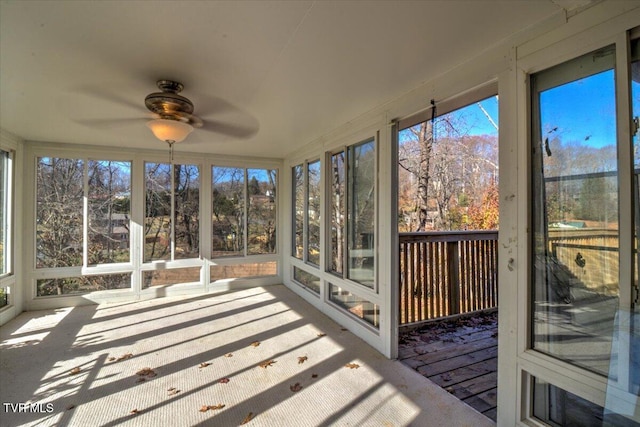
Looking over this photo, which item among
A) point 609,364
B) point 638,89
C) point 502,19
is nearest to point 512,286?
point 609,364

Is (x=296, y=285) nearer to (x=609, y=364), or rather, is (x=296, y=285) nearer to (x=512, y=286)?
(x=512, y=286)

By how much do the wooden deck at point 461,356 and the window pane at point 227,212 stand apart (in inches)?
127

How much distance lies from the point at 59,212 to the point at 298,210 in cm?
344

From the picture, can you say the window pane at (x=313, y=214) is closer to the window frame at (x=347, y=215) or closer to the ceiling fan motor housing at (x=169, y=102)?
the window frame at (x=347, y=215)

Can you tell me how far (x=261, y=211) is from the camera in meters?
5.64

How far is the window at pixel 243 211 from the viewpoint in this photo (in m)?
5.32

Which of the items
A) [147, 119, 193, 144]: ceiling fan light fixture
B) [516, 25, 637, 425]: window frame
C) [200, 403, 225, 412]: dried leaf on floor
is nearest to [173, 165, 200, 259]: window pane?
[147, 119, 193, 144]: ceiling fan light fixture

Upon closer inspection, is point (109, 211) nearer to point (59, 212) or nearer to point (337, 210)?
point (59, 212)

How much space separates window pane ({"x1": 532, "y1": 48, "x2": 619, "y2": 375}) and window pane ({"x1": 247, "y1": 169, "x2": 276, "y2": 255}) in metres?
4.48

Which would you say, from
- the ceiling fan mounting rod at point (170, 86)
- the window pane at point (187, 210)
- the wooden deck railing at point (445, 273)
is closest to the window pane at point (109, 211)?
the window pane at point (187, 210)

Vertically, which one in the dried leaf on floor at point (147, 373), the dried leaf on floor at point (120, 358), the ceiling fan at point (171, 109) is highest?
the ceiling fan at point (171, 109)

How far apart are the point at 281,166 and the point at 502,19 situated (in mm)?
4413

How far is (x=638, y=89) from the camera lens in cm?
137

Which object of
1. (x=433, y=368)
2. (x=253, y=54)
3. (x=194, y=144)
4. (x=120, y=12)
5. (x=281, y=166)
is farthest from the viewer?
(x=281, y=166)
